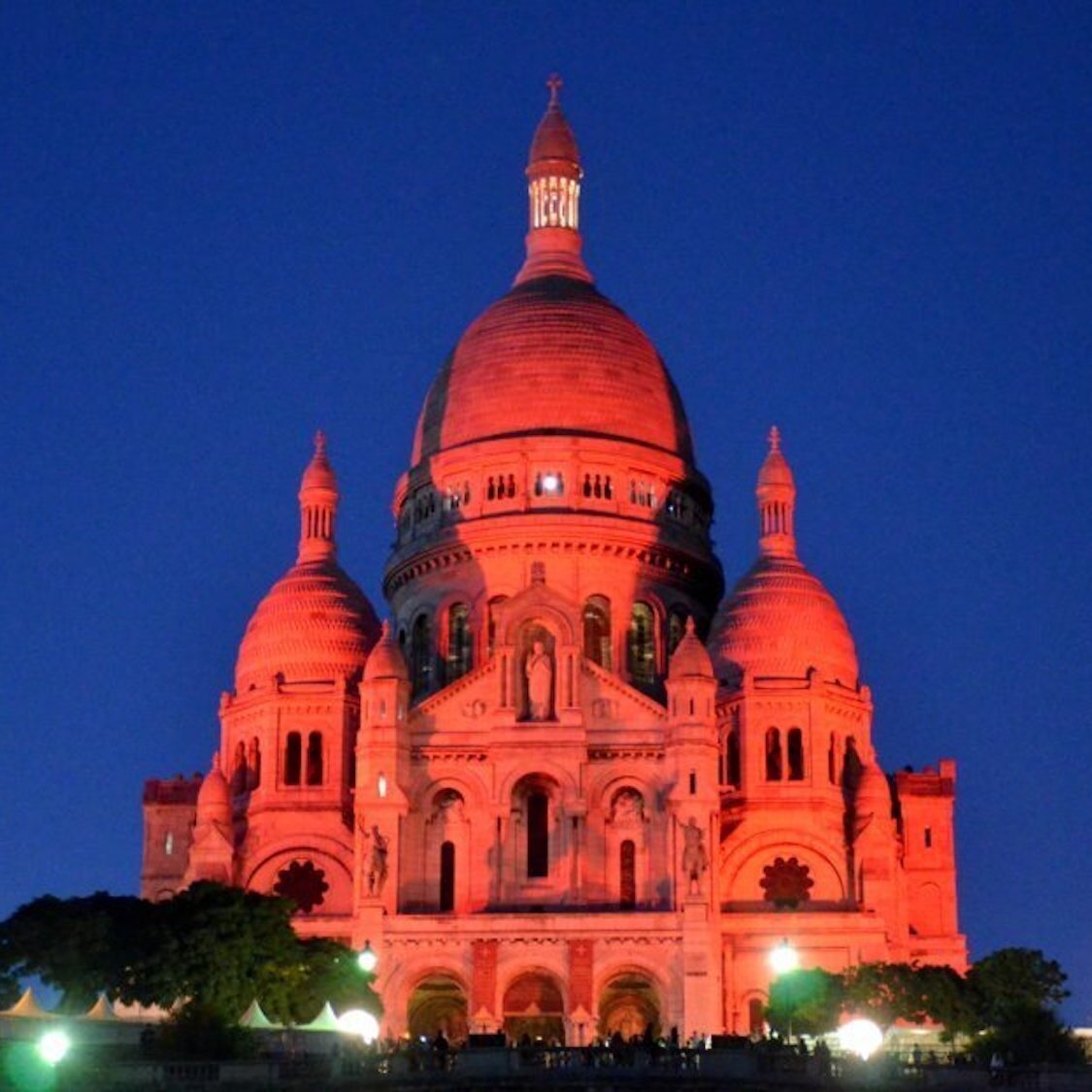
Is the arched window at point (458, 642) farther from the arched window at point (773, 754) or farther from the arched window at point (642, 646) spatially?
the arched window at point (773, 754)

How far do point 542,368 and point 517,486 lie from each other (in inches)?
245

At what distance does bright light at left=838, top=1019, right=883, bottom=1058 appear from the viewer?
7650 cm

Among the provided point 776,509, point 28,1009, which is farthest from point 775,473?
point 28,1009

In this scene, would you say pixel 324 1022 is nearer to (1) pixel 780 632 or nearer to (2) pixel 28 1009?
(2) pixel 28 1009

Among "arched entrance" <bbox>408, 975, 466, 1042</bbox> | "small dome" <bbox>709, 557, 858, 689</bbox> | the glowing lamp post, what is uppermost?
"small dome" <bbox>709, 557, 858, 689</bbox>

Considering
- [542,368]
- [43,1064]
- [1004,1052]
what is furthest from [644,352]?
[43,1064]

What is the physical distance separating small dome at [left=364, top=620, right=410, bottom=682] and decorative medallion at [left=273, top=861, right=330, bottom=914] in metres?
9.58

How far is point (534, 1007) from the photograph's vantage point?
3905 inches

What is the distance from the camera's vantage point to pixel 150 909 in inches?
3435

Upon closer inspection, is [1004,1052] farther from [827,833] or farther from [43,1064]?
[827,833]

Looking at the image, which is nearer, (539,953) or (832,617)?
(539,953)

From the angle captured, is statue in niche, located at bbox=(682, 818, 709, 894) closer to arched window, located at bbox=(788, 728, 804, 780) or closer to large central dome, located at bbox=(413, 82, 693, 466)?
arched window, located at bbox=(788, 728, 804, 780)

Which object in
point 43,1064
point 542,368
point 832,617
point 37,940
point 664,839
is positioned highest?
point 542,368

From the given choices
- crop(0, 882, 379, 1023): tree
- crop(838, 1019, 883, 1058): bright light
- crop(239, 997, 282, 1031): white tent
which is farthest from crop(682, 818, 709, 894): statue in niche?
crop(239, 997, 282, 1031): white tent
